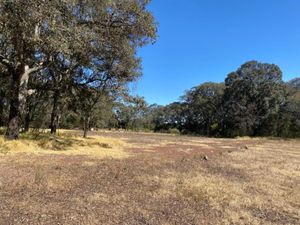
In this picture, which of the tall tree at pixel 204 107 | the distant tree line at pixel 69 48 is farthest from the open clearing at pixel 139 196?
the tall tree at pixel 204 107

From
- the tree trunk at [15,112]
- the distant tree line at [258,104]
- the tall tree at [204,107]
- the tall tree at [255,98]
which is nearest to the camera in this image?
the tree trunk at [15,112]

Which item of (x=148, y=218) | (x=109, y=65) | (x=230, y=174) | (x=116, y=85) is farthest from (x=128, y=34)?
(x=148, y=218)

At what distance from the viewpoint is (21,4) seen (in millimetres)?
8906

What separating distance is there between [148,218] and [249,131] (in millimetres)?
47858

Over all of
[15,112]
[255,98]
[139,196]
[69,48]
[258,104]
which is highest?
[255,98]

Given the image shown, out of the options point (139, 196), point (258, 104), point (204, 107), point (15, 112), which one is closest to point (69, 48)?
point (15, 112)

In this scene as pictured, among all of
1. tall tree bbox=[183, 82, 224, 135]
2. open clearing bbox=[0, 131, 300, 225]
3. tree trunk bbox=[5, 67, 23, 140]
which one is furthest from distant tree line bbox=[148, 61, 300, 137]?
open clearing bbox=[0, 131, 300, 225]

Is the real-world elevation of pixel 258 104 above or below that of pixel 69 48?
above

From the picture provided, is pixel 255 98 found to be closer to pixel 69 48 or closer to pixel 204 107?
pixel 204 107

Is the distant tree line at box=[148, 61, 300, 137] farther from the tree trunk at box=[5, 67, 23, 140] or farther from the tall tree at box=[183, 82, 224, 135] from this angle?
the tree trunk at box=[5, 67, 23, 140]

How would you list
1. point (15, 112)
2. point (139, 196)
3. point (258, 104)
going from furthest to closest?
point (258, 104), point (15, 112), point (139, 196)

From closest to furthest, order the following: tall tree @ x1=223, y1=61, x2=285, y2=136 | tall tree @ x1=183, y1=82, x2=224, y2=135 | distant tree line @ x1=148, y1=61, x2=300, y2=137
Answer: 1. distant tree line @ x1=148, y1=61, x2=300, y2=137
2. tall tree @ x1=223, y1=61, x2=285, y2=136
3. tall tree @ x1=183, y1=82, x2=224, y2=135

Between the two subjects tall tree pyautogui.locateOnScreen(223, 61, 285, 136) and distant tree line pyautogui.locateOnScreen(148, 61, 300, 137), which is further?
tall tree pyautogui.locateOnScreen(223, 61, 285, 136)

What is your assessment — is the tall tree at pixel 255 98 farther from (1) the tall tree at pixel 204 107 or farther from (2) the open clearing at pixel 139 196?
(2) the open clearing at pixel 139 196
